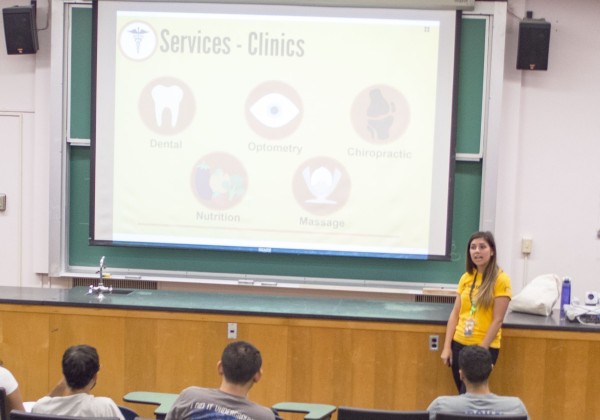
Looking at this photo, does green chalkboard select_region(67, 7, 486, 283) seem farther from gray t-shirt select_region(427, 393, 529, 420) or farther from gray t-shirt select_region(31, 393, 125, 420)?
gray t-shirt select_region(31, 393, 125, 420)

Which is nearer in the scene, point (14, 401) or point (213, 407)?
point (213, 407)

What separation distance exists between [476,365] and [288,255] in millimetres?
3096

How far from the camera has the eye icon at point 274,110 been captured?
6.09 meters

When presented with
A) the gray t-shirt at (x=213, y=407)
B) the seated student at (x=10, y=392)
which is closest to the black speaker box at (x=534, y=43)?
the gray t-shirt at (x=213, y=407)

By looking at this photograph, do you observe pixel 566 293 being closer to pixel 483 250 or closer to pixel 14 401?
pixel 483 250

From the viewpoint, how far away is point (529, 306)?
4930 millimetres

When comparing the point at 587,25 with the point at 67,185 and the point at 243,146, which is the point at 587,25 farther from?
the point at 67,185

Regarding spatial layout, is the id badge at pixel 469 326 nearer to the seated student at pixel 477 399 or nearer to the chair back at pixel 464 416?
the seated student at pixel 477 399

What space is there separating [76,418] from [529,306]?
3.12 m

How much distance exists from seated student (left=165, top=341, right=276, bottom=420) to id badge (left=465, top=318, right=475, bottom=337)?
71.0 inches

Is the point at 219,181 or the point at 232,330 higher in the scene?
the point at 219,181

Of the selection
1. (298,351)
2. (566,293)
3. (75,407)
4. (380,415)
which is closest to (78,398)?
(75,407)

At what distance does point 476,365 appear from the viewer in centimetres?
321

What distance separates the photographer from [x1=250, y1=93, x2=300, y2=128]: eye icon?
6.09 meters
